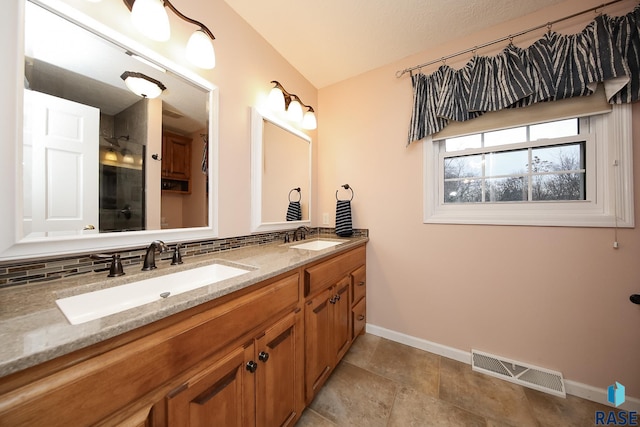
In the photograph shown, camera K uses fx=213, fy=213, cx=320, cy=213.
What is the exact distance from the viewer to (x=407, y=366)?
5.13 ft

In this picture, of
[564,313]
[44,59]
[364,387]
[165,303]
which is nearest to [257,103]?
[44,59]

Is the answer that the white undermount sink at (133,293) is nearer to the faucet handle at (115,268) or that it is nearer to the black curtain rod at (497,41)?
the faucet handle at (115,268)

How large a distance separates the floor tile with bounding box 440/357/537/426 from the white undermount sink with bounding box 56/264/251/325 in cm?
152

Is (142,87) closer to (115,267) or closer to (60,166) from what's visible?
(60,166)

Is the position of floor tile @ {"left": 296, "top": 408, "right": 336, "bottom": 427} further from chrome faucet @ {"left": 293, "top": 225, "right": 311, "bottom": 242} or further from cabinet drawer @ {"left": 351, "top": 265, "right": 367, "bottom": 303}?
chrome faucet @ {"left": 293, "top": 225, "right": 311, "bottom": 242}

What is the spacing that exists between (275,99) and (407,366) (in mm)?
2235

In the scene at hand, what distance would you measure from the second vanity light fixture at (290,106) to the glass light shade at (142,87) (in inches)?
30.0

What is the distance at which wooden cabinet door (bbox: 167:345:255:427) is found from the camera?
610mm

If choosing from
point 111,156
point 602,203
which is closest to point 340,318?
point 111,156

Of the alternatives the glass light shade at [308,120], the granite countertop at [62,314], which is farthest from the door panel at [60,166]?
the glass light shade at [308,120]

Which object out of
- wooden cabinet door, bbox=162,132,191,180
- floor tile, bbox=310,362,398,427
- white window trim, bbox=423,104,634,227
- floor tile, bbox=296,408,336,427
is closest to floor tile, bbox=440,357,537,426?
floor tile, bbox=310,362,398,427

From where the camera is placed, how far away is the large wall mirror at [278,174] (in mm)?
1538

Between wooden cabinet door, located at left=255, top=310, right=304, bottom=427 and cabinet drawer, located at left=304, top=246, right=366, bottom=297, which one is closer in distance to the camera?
wooden cabinet door, located at left=255, top=310, right=304, bottom=427

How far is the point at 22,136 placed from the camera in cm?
73
